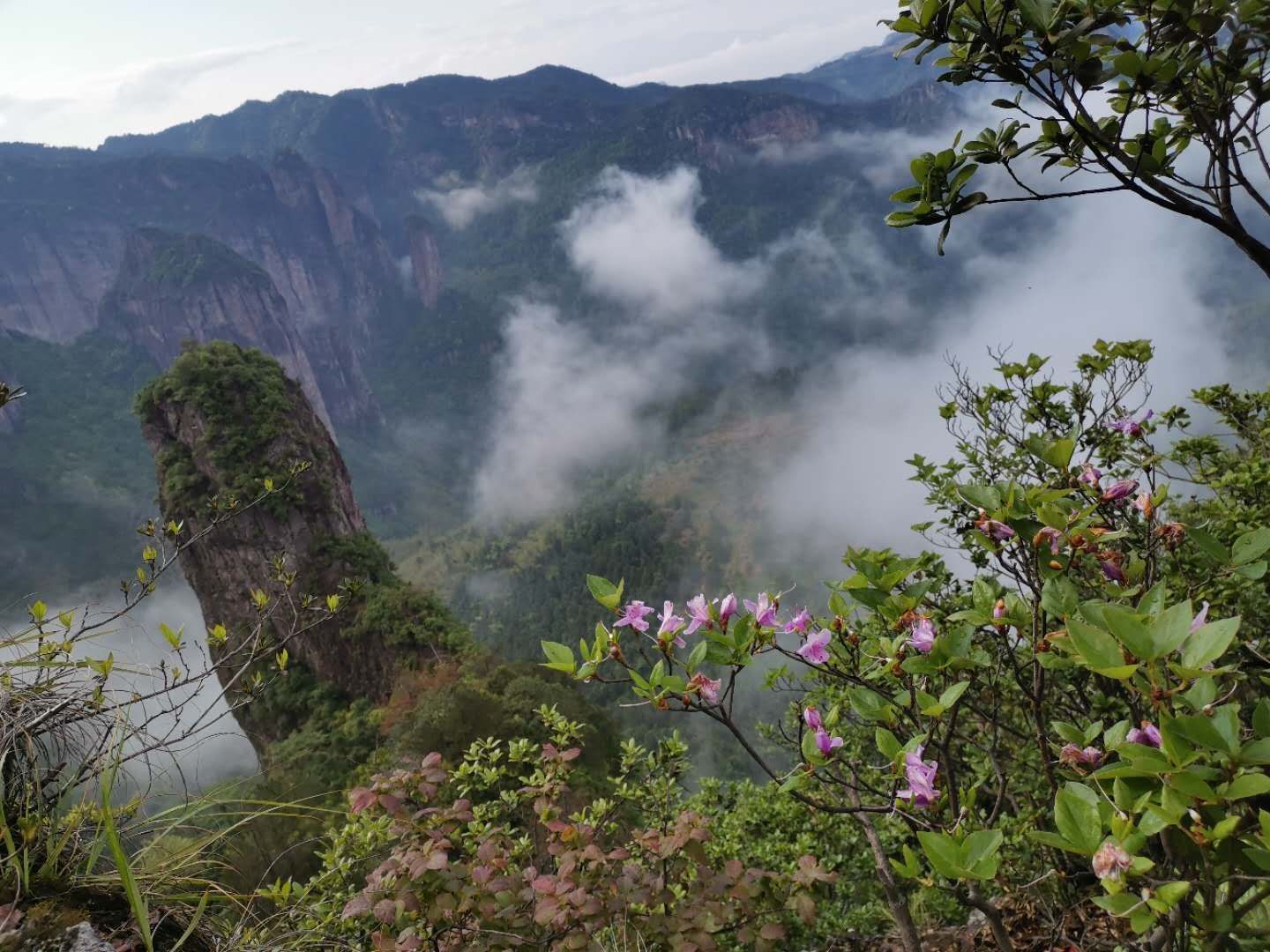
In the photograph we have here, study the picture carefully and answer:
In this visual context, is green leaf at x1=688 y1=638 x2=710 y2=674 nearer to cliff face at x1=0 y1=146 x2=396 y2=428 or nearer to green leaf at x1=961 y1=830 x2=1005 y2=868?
green leaf at x1=961 y1=830 x2=1005 y2=868

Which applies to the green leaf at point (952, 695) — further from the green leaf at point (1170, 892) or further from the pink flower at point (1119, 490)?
the pink flower at point (1119, 490)

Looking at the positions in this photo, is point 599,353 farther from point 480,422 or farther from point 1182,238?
point 1182,238

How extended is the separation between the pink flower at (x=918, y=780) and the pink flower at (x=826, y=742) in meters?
0.21

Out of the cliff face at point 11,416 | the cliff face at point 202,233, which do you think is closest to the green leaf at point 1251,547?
the cliff face at point 11,416

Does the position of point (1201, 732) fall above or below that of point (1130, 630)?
below

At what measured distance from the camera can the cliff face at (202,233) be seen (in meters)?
108

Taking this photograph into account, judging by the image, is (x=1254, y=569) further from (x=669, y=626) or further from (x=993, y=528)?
(x=669, y=626)

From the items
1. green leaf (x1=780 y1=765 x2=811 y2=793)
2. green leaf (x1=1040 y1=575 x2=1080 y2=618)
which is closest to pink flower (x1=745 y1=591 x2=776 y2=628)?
green leaf (x1=780 y1=765 x2=811 y2=793)

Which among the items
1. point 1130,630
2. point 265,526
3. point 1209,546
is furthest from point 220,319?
point 1130,630

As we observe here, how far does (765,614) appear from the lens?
1.87 meters

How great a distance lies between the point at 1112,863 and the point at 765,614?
3.09 feet

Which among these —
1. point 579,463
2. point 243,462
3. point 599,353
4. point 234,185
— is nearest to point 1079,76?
point 243,462

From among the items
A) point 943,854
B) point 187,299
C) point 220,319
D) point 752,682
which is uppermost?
point 187,299

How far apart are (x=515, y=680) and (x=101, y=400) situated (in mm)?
110447
